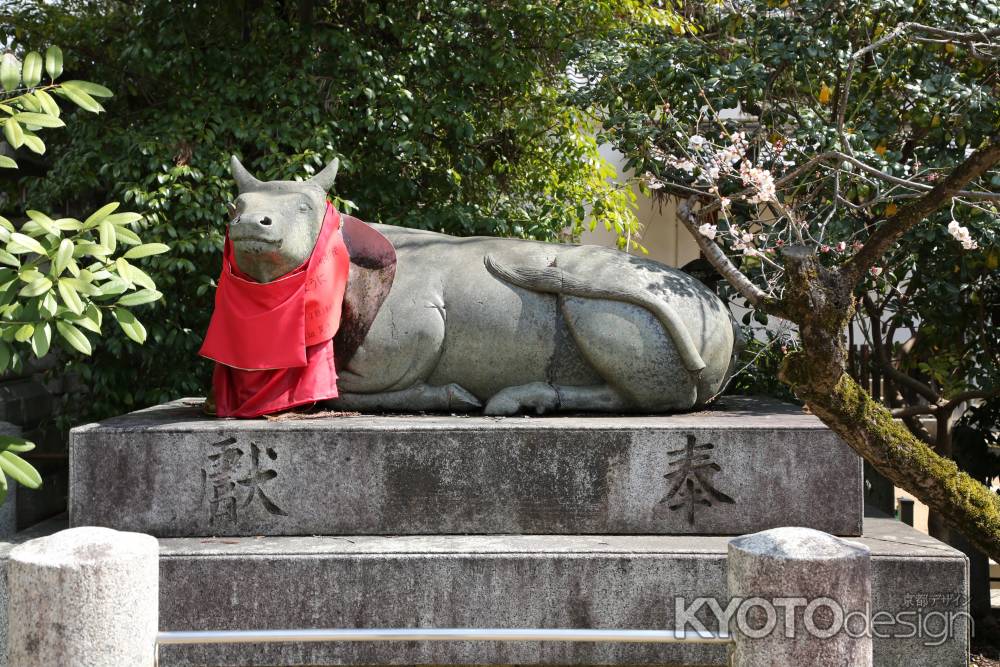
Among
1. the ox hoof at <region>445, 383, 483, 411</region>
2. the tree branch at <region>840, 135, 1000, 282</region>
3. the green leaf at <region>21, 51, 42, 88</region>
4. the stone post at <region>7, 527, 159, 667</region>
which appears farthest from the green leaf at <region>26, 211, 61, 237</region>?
the tree branch at <region>840, 135, 1000, 282</region>

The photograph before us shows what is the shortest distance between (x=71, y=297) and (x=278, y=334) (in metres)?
1.81

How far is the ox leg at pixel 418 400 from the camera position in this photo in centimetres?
569

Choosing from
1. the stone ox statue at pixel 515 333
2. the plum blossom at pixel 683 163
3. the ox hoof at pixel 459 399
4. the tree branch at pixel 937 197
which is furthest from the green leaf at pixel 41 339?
the plum blossom at pixel 683 163

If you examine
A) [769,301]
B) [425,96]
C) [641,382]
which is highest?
[425,96]

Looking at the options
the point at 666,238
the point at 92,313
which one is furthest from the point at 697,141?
the point at 666,238

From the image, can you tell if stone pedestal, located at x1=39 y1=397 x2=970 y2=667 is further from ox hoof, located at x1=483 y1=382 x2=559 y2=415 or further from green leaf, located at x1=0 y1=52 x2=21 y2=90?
green leaf, located at x1=0 y1=52 x2=21 y2=90

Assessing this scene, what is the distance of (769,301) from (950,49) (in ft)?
13.0

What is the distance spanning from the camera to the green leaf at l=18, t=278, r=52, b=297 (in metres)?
3.53

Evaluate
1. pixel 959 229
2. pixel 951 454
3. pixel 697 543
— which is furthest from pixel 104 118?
pixel 951 454

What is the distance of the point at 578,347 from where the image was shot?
5656mm

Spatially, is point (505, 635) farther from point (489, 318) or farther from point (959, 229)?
point (959, 229)

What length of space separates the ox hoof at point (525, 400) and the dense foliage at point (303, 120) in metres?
2.39

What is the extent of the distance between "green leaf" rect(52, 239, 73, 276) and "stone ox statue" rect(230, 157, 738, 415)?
6.25 feet

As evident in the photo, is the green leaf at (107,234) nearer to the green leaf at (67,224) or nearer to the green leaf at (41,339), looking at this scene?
the green leaf at (67,224)
